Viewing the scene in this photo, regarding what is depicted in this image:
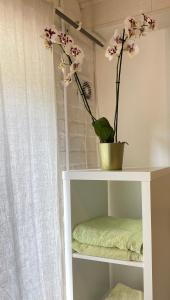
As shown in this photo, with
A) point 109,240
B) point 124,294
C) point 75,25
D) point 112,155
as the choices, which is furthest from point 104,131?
point 124,294

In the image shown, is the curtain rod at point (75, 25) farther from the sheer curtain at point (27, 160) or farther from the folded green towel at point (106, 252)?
the folded green towel at point (106, 252)

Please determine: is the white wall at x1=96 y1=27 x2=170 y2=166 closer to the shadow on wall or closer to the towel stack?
the shadow on wall

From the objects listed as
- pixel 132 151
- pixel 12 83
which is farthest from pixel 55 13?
pixel 132 151

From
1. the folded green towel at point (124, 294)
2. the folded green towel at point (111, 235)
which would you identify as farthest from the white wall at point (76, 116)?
the folded green towel at point (124, 294)

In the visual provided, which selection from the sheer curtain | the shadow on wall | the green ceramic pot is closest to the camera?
the sheer curtain

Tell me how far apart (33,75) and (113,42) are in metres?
0.33

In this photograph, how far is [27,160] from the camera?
3.53 feet

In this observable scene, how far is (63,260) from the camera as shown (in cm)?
130

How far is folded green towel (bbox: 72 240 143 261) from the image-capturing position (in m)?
1.05

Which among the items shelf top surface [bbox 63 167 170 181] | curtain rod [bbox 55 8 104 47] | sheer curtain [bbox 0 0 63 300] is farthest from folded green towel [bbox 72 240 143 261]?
curtain rod [bbox 55 8 104 47]

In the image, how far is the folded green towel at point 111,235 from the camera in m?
1.06

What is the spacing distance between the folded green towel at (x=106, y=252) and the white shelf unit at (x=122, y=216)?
16 millimetres

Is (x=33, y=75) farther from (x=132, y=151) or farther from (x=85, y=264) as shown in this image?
(x=85, y=264)

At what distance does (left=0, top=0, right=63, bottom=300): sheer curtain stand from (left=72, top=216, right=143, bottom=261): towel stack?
0.39 feet
